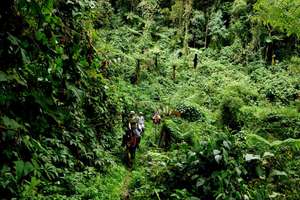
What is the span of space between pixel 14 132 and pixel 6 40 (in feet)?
1.85

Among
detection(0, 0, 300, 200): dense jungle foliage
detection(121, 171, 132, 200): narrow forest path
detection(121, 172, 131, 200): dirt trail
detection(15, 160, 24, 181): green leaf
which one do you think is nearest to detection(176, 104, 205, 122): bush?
detection(0, 0, 300, 200): dense jungle foliage

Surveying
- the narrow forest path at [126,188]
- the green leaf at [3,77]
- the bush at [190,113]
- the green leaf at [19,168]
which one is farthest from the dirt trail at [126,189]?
the bush at [190,113]

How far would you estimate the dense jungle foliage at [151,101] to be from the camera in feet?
8.79

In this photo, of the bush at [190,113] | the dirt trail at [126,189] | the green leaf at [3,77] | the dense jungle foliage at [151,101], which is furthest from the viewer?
the bush at [190,113]

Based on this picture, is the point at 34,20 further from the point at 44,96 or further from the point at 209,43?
the point at 209,43

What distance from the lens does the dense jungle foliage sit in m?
2.68

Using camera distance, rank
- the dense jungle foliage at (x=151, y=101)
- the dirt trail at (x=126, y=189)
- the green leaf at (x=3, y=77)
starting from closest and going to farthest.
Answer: the green leaf at (x=3, y=77) < the dense jungle foliage at (x=151, y=101) < the dirt trail at (x=126, y=189)

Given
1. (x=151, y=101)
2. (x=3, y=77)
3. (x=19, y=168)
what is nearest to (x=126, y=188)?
(x=19, y=168)

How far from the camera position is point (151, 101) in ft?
62.5

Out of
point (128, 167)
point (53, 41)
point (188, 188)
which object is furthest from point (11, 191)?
point (128, 167)

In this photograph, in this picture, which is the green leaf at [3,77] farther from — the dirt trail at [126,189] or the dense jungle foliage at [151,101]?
the dirt trail at [126,189]

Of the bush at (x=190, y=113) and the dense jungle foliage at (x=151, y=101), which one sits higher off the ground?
the dense jungle foliage at (x=151, y=101)

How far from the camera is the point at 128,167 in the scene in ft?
33.4

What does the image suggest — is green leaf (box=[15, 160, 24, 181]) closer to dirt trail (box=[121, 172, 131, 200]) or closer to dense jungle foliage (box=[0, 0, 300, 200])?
dense jungle foliage (box=[0, 0, 300, 200])
